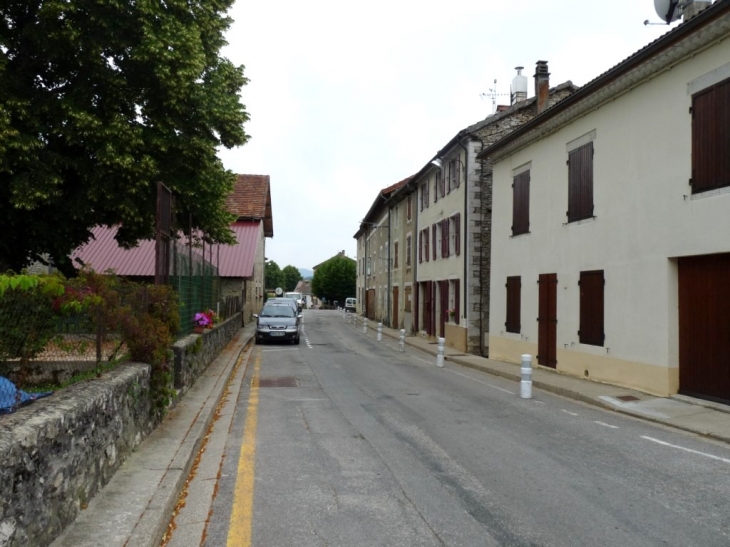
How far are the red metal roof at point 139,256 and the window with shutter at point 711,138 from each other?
71.1 feet

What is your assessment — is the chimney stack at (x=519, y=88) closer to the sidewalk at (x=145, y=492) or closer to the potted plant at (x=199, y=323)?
the potted plant at (x=199, y=323)

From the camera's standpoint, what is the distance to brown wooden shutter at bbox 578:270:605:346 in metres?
12.9

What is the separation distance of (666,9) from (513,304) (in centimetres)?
862

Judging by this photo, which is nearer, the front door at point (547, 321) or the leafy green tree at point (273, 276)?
the front door at point (547, 321)

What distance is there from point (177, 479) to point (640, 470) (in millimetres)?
4570

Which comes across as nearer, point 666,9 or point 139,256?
point 666,9

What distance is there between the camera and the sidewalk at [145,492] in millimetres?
3871

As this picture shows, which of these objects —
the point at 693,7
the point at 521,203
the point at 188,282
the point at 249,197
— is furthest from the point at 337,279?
the point at 693,7

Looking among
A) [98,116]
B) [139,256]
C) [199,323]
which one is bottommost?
[199,323]

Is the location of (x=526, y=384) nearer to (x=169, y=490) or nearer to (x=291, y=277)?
(x=169, y=490)

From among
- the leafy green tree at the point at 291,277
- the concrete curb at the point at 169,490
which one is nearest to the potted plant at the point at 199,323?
the concrete curb at the point at 169,490

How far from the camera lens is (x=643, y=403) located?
10.1 meters

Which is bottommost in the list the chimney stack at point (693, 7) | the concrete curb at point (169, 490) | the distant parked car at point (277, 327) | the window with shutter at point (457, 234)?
the concrete curb at point (169, 490)

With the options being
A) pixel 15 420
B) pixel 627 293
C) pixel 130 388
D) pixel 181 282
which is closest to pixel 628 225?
pixel 627 293
